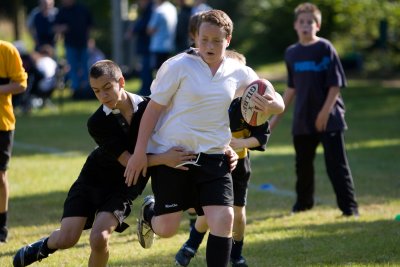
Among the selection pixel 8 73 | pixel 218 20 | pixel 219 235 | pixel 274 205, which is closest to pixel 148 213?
pixel 219 235

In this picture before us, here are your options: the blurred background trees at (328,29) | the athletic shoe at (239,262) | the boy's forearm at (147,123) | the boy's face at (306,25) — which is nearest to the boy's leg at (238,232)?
the athletic shoe at (239,262)

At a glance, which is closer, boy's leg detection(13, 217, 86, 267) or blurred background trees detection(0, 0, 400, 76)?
boy's leg detection(13, 217, 86, 267)

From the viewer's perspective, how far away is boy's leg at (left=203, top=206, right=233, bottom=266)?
533 centimetres

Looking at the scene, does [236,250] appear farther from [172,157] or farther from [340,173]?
[340,173]

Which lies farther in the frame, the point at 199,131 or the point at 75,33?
the point at 75,33

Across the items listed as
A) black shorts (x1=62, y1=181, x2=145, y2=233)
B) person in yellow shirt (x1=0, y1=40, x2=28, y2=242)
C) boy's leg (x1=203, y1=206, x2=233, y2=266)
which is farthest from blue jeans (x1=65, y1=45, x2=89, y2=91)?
boy's leg (x1=203, y1=206, x2=233, y2=266)

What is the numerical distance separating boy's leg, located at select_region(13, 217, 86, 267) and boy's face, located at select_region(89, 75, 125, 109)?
2.60 ft

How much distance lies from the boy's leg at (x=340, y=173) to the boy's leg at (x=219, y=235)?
311cm

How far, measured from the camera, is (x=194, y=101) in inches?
215

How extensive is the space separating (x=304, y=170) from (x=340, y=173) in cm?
44

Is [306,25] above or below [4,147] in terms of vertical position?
above

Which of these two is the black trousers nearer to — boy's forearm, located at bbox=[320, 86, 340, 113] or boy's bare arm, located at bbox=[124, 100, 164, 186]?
boy's forearm, located at bbox=[320, 86, 340, 113]

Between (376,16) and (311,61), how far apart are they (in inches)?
440

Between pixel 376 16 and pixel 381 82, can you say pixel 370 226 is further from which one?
pixel 381 82
